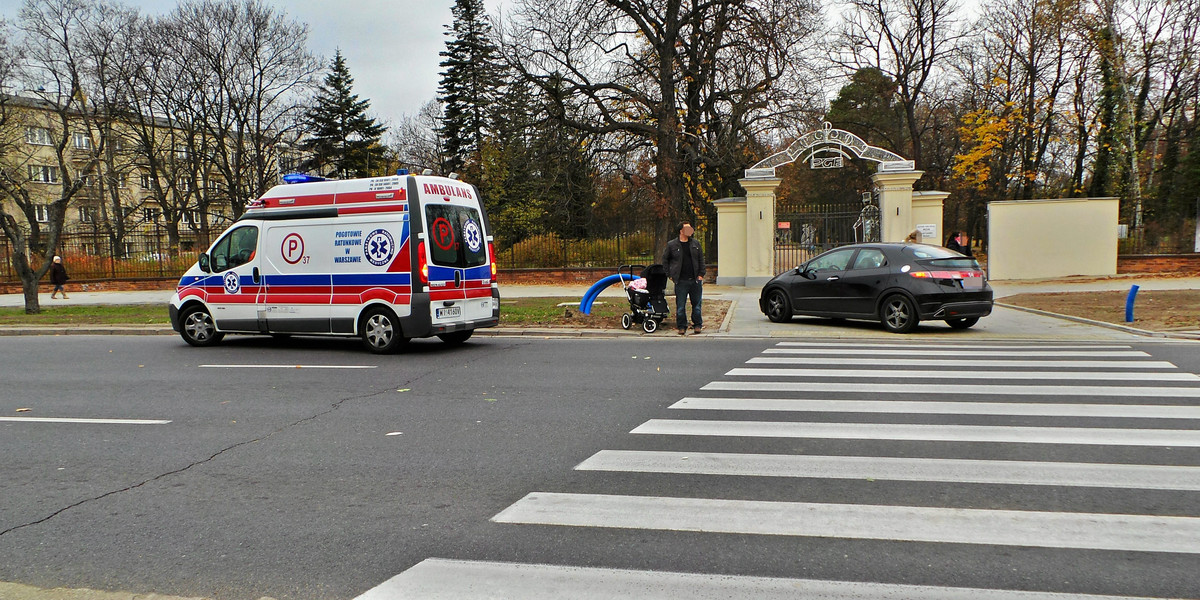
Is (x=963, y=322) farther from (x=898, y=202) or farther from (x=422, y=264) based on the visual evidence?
(x=898, y=202)

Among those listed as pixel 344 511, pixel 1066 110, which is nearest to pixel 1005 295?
pixel 344 511

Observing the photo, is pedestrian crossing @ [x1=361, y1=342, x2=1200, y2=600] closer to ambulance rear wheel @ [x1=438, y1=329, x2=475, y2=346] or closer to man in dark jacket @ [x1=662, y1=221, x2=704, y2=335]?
man in dark jacket @ [x1=662, y1=221, x2=704, y2=335]

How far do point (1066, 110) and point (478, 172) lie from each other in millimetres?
30950

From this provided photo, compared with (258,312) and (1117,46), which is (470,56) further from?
(258,312)

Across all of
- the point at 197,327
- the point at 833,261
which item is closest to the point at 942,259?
the point at 833,261

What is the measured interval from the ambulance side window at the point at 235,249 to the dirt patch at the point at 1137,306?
48.8 ft

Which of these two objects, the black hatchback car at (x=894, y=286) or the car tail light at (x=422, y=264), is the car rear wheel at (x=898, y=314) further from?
the car tail light at (x=422, y=264)

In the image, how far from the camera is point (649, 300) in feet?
45.6

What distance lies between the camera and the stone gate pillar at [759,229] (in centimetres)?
2394

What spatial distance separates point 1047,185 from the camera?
43.8 m

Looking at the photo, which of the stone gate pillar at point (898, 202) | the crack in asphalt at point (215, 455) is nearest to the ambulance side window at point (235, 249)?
the crack in asphalt at point (215, 455)

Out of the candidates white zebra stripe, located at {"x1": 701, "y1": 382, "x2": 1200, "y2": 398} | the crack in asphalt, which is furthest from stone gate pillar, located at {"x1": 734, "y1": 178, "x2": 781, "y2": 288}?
the crack in asphalt

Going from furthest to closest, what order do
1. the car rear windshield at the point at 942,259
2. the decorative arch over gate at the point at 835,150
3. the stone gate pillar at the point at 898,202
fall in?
the decorative arch over gate at the point at 835,150 → the stone gate pillar at the point at 898,202 → the car rear windshield at the point at 942,259

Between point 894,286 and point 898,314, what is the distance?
49 centimetres
